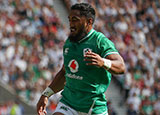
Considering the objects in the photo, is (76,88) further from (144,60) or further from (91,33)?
(144,60)

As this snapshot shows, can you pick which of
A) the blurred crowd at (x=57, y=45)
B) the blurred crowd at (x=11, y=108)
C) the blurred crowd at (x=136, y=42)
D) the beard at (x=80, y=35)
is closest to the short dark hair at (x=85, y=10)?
the beard at (x=80, y=35)

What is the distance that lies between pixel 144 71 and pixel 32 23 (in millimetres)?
4595

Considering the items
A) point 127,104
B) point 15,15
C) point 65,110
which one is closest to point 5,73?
point 15,15

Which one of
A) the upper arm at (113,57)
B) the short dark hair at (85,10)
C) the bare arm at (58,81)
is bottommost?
the bare arm at (58,81)

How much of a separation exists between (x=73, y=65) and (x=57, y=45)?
11090 mm

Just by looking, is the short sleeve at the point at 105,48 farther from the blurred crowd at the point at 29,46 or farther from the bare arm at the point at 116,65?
the blurred crowd at the point at 29,46

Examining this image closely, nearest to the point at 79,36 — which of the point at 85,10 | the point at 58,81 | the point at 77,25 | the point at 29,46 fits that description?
the point at 77,25

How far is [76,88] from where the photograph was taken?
16.5 ft

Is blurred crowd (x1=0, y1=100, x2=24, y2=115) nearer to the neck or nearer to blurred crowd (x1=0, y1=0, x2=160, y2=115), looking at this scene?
blurred crowd (x1=0, y1=0, x2=160, y2=115)

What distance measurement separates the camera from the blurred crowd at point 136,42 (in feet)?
50.2

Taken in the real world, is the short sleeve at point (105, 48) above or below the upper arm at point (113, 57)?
above

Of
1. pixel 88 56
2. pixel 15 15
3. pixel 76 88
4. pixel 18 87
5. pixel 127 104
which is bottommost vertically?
pixel 127 104

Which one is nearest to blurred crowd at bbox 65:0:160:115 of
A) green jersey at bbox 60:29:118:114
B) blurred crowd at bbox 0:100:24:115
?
blurred crowd at bbox 0:100:24:115

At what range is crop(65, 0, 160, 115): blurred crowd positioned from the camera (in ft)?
50.2
